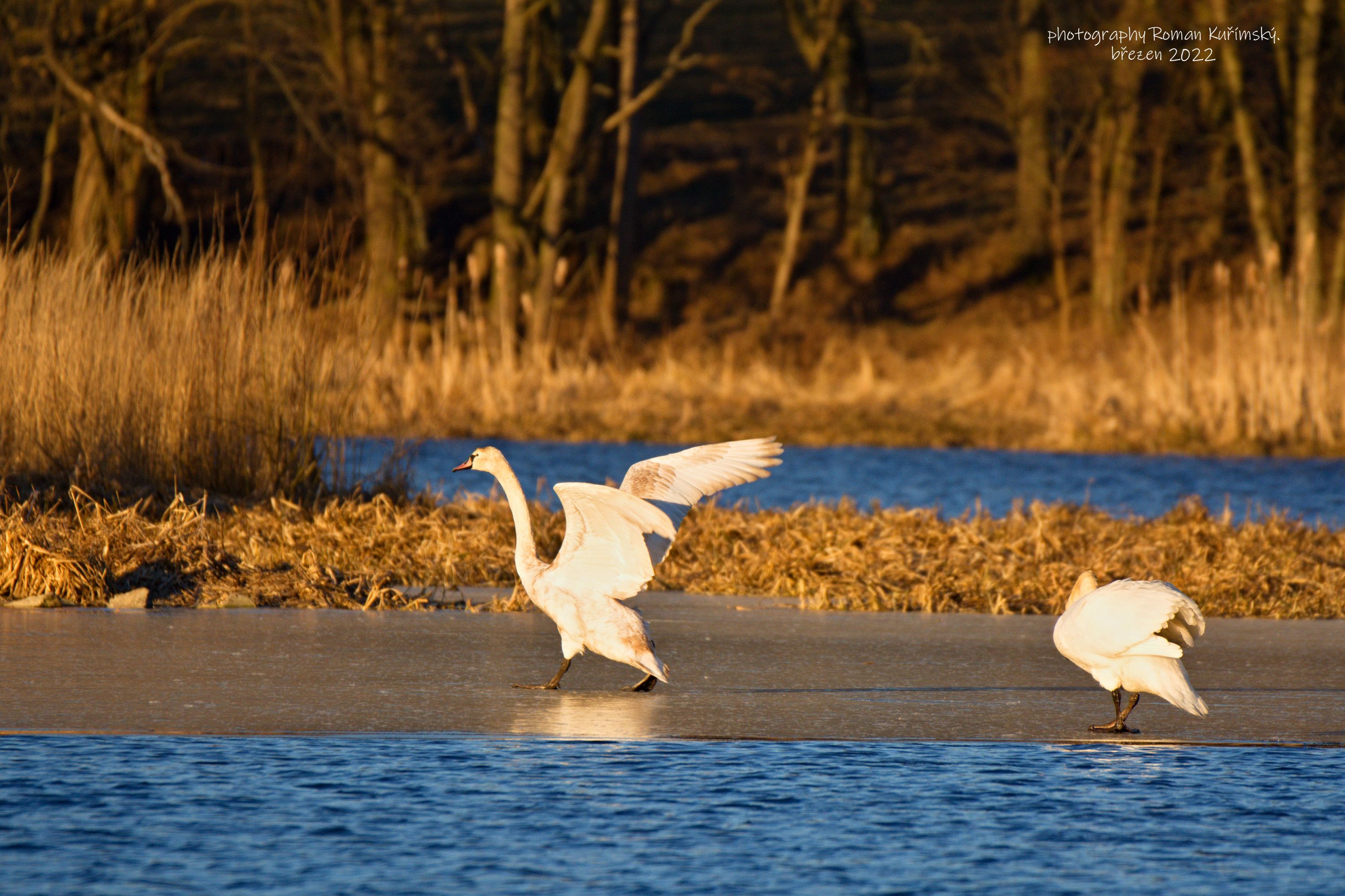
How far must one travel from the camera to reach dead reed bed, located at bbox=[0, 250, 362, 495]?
11.4 meters

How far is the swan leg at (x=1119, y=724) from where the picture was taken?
6430 millimetres

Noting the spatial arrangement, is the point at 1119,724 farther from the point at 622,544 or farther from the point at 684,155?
the point at 684,155

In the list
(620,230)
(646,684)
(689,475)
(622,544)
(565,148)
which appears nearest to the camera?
(622,544)

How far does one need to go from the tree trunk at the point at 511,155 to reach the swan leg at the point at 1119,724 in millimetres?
19125

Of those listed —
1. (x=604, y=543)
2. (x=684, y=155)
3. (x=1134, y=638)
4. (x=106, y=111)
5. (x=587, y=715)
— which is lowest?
(x=587, y=715)

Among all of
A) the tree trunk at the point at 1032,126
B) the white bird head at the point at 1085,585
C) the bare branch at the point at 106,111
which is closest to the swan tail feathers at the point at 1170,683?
the white bird head at the point at 1085,585

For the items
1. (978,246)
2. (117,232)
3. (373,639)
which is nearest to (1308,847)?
(373,639)

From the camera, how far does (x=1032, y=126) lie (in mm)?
35719

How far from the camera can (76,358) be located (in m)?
11.3

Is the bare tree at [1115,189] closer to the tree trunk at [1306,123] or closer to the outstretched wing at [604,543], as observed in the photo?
the tree trunk at [1306,123]

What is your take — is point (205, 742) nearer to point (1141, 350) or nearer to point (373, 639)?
point (373, 639)

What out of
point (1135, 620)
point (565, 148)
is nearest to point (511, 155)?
point (565, 148)

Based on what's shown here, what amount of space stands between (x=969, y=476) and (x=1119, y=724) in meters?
13.0

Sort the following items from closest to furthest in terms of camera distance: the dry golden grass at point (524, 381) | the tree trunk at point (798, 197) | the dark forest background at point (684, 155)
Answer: the dry golden grass at point (524, 381), the dark forest background at point (684, 155), the tree trunk at point (798, 197)
